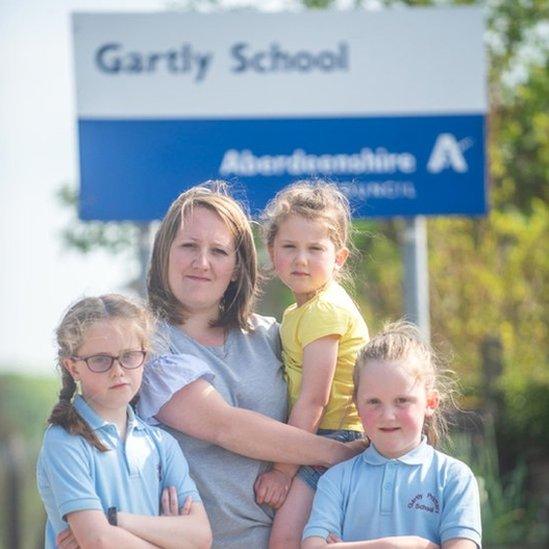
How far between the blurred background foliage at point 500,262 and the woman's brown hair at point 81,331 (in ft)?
26.4

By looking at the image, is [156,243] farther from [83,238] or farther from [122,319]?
[83,238]

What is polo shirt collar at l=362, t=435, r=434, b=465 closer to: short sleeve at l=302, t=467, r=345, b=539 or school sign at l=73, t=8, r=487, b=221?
short sleeve at l=302, t=467, r=345, b=539

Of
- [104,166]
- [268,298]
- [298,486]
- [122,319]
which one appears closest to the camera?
[122,319]

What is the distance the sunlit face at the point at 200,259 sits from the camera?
355cm

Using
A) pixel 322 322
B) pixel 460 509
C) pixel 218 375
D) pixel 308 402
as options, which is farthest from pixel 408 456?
pixel 218 375

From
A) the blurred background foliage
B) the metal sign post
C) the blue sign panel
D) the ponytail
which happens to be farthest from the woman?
the blurred background foliage

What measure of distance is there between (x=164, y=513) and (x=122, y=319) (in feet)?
1.58

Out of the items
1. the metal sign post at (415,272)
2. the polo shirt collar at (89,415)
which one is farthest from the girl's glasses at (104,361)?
the metal sign post at (415,272)

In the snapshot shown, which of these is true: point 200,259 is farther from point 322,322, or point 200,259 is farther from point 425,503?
point 425,503

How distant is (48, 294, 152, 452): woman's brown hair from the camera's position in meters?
3.29

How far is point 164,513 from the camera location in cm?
335

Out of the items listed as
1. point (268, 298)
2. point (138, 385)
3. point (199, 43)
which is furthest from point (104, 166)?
point (268, 298)

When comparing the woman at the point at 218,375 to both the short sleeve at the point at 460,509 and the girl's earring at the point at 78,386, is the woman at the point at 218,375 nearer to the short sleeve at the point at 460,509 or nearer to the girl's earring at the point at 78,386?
the girl's earring at the point at 78,386

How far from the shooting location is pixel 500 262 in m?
13.6
